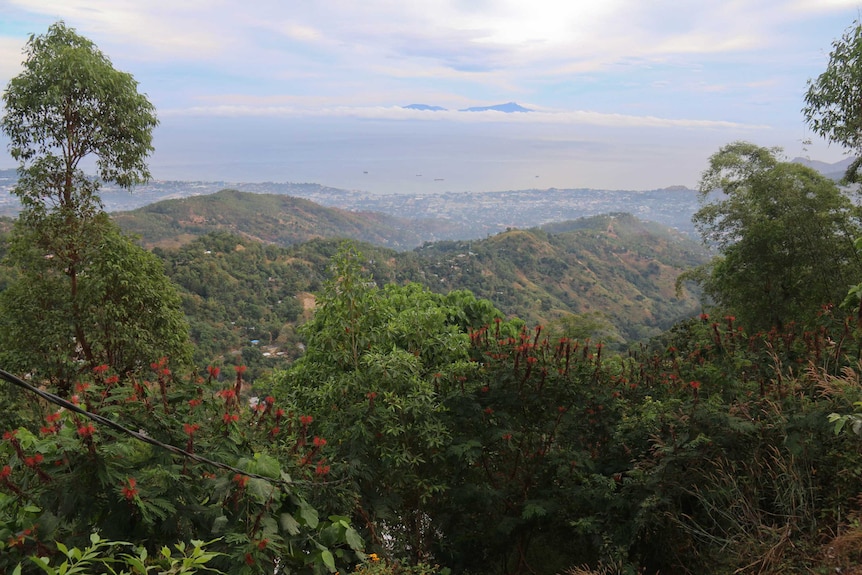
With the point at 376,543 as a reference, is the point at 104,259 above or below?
above

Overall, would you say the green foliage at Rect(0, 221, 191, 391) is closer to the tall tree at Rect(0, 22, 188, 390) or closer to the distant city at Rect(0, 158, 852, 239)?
the tall tree at Rect(0, 22, 188, 390)

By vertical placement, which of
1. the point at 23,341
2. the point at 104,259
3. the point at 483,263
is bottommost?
the point at 483,263

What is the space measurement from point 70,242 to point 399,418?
168 inches

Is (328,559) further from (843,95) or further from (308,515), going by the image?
(843,95)

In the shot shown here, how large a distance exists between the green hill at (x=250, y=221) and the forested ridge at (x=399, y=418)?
34.5 meters

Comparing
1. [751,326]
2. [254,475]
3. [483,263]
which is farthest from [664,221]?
[254,475]

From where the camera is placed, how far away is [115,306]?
5605 millimetres

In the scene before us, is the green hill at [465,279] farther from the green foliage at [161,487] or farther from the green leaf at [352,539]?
the green foliage at [161,487]

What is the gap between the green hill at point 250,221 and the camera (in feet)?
191

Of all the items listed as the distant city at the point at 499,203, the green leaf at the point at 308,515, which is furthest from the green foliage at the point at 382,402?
the distant city at the point at 499,203

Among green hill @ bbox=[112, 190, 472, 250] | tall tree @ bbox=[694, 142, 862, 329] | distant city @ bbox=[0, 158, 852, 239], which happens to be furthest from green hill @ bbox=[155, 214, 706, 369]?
distant city @ bbox=[0, 158, 852, 239]

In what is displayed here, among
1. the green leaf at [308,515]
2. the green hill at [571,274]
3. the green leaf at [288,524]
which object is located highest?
the green leaf at [288,524]

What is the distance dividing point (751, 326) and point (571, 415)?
6197mm

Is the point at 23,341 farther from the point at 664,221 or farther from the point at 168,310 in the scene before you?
the point at 664,221
